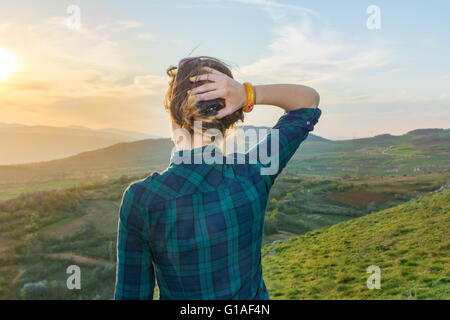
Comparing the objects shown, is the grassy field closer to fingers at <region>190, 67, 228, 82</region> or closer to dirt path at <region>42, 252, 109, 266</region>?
dirt path at <region>42, 252, 109, 266</region>

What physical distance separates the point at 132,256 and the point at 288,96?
138cm

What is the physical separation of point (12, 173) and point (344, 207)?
211ft

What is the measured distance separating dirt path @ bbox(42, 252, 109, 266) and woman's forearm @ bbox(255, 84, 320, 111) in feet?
89.4

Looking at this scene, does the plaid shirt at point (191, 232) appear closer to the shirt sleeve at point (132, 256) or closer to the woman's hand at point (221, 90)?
the shirt sleeve at point (132, 256)

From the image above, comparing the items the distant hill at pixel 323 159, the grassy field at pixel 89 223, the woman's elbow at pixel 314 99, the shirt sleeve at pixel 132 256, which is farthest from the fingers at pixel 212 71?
the distant hill at pixel 323 159

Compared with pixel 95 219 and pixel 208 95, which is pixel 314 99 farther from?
pixel 95 219

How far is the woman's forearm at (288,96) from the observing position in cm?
219

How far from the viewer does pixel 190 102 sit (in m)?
1.69

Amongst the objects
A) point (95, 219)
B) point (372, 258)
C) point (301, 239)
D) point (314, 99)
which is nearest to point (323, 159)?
point (95, 219)

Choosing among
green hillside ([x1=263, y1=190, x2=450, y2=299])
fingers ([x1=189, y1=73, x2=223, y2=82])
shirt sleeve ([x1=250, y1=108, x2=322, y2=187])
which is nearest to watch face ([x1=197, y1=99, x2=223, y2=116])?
fingers ([x1=189, y1=73, x2=223, y2=82])

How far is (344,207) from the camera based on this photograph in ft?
137

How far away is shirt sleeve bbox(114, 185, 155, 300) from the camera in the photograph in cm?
154

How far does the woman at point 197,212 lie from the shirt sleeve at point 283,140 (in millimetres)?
Result: 76

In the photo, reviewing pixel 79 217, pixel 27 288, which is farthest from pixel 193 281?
pixel 79 217
